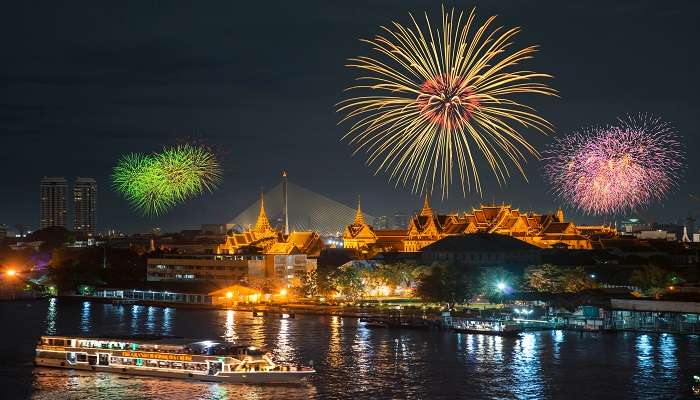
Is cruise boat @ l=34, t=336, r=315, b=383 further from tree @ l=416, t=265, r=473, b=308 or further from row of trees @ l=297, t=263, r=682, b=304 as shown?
row of trees @ l=297, t=263, r=682, b=304

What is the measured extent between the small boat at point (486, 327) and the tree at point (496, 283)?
7238 millimetres

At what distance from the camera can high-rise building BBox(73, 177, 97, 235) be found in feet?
504

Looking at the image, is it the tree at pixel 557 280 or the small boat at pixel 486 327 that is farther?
the tree at pixel 557 280

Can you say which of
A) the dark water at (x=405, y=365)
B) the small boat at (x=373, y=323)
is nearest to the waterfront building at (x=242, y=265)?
the small boat at (x=373, y=323)

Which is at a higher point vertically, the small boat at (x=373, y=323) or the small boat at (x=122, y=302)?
the small boat at (x=122, y=302)

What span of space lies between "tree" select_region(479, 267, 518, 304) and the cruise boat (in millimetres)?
19809

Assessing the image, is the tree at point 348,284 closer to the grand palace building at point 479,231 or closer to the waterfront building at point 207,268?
the waterfront building at point 207,268

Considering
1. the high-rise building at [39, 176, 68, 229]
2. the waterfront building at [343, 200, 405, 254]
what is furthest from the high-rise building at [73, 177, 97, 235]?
the waterfront building at [343, 200, 405, 254]

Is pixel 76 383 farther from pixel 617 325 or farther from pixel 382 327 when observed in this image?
pixel 617 325

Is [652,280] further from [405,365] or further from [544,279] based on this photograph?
[405,365]

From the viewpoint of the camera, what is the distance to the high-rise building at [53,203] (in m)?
153

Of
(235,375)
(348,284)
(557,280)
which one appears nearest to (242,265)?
(348,284)

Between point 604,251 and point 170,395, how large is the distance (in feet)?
134

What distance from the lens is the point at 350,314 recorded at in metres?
44.6
